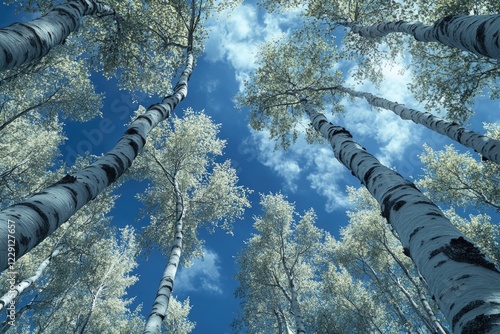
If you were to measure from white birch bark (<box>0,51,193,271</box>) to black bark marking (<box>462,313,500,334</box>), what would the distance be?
305cm

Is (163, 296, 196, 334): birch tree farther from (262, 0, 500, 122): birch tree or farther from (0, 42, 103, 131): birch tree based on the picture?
(262, 0, 500, 122): birch tree

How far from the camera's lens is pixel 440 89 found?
11750mm

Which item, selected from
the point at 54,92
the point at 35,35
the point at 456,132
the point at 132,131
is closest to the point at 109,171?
the point at 132,131

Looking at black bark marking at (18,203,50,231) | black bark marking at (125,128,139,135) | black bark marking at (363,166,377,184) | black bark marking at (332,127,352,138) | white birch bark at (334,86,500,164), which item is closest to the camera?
black bark marking at (18,203,50,231)

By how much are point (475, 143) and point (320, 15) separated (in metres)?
9.46

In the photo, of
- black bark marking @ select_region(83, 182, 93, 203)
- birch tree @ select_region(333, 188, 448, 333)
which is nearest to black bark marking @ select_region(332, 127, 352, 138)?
black bark marking @ select_region(83, 182, 93, 203)

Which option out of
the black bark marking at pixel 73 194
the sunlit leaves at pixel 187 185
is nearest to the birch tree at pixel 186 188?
the sunlit leaves at pixel 187 185

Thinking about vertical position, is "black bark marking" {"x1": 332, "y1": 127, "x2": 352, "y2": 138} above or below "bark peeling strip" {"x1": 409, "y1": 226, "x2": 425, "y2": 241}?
above

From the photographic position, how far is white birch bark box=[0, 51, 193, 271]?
2.23m

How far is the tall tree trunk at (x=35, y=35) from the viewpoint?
11.6 ft

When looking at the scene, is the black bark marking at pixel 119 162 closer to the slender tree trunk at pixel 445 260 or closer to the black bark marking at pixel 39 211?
the black bark marking at pixel 39 211

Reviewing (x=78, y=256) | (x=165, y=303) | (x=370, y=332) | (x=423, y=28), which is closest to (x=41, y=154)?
(x=78, y=256)

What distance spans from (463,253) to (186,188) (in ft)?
50.1

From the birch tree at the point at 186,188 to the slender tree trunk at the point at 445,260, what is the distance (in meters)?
13.2
